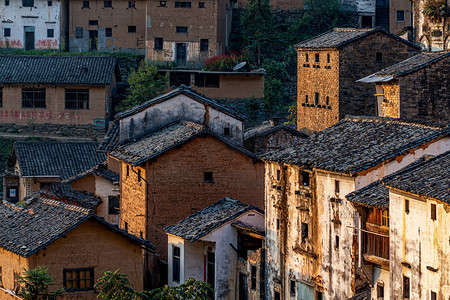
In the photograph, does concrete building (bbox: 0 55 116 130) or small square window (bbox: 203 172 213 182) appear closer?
small square window (bbox: 203 172 213 182)

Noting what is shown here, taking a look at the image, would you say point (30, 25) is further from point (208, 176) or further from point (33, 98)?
point (208, 176)

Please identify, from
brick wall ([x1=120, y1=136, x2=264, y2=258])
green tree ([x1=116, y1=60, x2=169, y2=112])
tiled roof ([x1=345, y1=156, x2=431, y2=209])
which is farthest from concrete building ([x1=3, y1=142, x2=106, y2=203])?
tiled roof ([x1=345, y1=156, x2=431, y2=209])

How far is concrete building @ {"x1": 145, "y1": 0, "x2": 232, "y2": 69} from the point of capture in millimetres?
68250

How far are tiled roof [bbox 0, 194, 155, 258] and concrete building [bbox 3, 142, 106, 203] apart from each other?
53.1ft

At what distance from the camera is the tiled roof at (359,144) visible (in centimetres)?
3028

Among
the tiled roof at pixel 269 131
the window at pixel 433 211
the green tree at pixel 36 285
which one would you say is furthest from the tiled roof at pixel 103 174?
the window at pixel 433 211

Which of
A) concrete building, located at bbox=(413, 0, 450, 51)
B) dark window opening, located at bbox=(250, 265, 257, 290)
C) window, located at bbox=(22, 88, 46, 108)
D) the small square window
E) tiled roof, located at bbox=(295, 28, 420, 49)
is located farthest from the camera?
window, located at bbox=(22, 88, 46, 108)

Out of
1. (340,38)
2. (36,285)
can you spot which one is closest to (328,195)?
(36,285)

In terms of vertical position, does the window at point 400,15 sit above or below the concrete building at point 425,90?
above

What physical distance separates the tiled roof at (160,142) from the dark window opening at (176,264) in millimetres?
4194

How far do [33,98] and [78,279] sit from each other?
97.5ft

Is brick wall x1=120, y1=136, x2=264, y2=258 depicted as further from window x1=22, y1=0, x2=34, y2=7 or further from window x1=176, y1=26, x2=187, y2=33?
window x1=22, y1=0, x2=34, y2=7

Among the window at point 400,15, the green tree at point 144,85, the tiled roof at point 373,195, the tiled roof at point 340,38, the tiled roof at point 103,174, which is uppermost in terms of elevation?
the window at point 400,15

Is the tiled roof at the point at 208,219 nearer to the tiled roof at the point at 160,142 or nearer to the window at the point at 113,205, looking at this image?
the tiled roof at the point at 160,142
